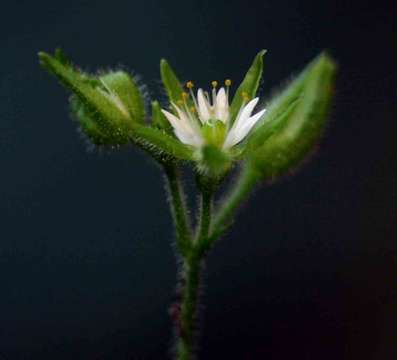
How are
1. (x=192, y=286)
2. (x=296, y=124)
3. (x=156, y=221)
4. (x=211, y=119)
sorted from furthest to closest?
(x=156, y=221), (x=211, y=119), (x=192, y=286), (x=296, y=124)

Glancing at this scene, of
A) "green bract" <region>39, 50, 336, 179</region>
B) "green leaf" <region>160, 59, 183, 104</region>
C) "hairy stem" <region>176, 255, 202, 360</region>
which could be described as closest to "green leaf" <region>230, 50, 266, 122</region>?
"green bract" <region>39, 50, 336, 179</region>

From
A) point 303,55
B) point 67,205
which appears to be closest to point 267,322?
point 67,205

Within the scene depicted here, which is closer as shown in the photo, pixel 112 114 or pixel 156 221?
pixel 112 114

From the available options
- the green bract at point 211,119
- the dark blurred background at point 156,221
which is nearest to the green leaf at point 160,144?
the green bract at point 211,119

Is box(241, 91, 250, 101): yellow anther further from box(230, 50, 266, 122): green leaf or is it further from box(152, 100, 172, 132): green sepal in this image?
box(152, 100, 172, 132): green sepal

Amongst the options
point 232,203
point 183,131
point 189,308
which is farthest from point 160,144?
point 189,308

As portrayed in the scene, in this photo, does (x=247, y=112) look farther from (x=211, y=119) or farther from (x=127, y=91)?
(x=127, y=91)

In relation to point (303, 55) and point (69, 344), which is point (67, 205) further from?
point (303, 55)
